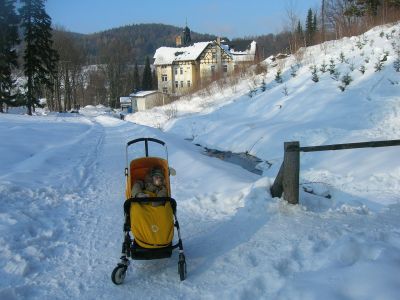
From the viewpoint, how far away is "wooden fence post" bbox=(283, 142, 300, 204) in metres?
6.49

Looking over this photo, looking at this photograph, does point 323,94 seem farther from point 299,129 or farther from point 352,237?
point 352,237

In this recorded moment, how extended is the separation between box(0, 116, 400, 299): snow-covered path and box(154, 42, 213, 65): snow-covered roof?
223ft

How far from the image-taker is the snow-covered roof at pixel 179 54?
74363mm

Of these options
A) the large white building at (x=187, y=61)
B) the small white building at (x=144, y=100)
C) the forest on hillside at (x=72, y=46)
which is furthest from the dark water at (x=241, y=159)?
the large white building at (x=187, y=61)

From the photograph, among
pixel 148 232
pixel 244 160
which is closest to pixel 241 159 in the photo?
pixel 244 160

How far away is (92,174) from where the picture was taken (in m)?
10.4

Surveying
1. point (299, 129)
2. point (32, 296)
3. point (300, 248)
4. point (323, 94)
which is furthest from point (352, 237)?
point (323, 94)

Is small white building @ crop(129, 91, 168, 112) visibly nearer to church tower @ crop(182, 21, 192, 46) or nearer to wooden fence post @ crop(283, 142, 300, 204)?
church tower @ crop(182, 21, 192, 46)

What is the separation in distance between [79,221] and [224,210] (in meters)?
2.46

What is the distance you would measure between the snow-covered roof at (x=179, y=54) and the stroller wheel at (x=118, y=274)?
71566 mm

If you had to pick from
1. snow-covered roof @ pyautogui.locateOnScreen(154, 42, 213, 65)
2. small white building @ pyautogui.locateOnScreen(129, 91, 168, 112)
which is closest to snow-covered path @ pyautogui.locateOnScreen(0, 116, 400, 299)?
small white building @ pyautogui.locateOnScreen(129, 91, 168, 112)

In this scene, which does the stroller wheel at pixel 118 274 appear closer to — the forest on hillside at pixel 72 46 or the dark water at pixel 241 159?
the dark water at pixel 241 159

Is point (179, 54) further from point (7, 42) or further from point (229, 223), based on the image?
point (229, 223)

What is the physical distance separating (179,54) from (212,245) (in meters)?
74.8
